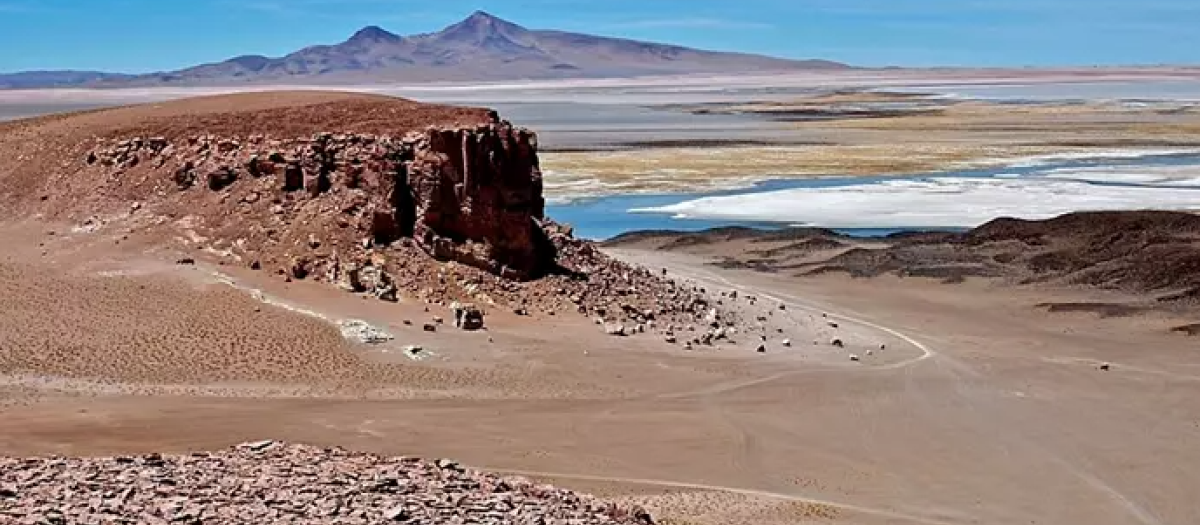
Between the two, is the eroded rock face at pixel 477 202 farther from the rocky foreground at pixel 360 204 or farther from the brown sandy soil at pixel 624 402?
the brown sandy soil at pixel 624 402

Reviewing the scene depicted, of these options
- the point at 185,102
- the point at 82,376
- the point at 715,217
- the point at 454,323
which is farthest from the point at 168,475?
the point at 715,217

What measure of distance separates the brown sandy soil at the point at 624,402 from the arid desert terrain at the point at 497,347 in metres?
0.06

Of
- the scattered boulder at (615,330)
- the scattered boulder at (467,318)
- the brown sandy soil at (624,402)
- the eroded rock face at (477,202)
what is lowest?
the brown sandy soil at (624,402)

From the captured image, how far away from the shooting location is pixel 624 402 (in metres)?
18.3

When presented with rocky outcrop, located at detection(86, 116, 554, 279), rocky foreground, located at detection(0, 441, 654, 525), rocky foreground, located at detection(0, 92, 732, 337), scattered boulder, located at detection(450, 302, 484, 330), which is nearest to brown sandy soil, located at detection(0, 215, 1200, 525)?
scattered boulder, located at detection(450, 302, 484, 330)

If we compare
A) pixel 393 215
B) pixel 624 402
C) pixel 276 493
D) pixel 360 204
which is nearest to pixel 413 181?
pixel 393 215

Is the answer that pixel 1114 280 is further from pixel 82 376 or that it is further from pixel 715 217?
pixel 82 376

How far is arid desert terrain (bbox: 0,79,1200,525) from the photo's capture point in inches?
602

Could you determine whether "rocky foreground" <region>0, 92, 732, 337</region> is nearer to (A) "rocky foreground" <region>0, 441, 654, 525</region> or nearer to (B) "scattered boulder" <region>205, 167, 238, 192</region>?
(B) "scattered boulder" <region>205, 167, 238, 192</region>

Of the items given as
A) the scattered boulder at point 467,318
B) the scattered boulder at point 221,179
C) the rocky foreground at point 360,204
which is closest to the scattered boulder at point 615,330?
the rocky foreground at point 360,204

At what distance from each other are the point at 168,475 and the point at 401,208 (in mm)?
12451

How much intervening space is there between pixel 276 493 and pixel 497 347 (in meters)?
10.1

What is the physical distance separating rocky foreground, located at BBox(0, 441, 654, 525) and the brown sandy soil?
8.39 ft

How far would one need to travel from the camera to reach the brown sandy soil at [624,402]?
14.9 m
